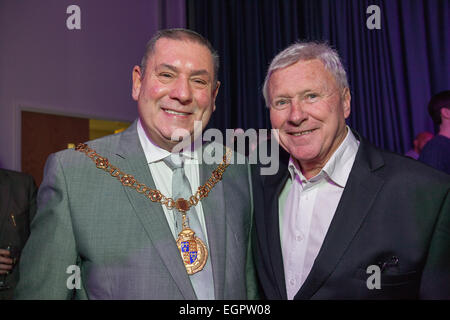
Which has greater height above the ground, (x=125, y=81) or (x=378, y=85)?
(x=125, y=81)

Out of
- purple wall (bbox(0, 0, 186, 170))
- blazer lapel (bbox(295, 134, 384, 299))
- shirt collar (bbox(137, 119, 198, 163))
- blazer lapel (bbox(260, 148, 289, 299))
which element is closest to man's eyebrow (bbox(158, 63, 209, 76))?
shirt collar (bbox(137, 119, 198, 163))

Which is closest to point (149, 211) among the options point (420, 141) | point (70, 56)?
point (420, 141)

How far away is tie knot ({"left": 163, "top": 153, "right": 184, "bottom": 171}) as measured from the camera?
165 cm

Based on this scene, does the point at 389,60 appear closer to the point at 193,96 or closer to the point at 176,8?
the point at 176,8

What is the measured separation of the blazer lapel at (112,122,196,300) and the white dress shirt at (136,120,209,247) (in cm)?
4

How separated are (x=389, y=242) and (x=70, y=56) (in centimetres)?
465

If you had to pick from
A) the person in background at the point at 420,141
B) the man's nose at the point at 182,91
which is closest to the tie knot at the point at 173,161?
the man's nose at the point at 182,91

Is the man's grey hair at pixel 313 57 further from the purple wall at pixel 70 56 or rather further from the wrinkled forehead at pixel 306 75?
the purple wall at pixel 70 56

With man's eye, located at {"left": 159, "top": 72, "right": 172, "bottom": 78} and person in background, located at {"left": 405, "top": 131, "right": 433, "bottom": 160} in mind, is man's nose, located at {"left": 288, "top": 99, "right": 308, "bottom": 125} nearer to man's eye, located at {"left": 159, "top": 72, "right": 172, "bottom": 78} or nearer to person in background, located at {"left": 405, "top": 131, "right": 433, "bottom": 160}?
man's eye, located at {"left": 159, "top": 72, "right": 172, "bottom": 78}

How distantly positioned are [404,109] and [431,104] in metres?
1.01

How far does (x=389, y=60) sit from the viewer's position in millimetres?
4609

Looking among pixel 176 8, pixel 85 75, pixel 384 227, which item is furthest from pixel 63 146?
pixel 384 227

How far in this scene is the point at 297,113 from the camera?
67.7 inches

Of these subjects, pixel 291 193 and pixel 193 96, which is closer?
pixel 193 96
